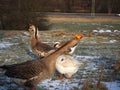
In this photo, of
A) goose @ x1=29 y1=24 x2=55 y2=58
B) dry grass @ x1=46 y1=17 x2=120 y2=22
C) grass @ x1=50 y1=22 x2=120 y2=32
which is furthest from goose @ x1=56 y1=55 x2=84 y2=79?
dry grass @ x1=46 y1=17 x2=120 y2=22

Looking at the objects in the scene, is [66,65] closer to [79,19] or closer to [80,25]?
[80,25]

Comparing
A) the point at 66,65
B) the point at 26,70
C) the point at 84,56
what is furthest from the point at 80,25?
the point at 26,70

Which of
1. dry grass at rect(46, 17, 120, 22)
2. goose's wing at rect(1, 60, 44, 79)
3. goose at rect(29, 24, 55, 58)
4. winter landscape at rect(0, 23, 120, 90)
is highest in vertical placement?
goose's wing at rect(1, 60, 44, 79)

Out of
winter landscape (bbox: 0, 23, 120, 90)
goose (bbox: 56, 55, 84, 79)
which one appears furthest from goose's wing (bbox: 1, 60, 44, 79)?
goose (bbox: 56, 55, 84, 79)

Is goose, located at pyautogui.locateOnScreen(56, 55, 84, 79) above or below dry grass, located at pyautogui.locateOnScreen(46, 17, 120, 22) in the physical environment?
above

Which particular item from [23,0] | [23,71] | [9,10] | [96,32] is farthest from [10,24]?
[23,71]

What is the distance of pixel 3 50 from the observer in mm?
11609

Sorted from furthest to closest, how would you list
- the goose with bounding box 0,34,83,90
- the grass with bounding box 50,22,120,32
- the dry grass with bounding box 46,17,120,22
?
the dry grass with bounding box 46,17,120,22 < the grass with bounding box 50,22,120,32 < the goose with bounding box 0,34,83,90

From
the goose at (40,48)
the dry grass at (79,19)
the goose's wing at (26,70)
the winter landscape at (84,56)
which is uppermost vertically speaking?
the goose's wing at (26,70)

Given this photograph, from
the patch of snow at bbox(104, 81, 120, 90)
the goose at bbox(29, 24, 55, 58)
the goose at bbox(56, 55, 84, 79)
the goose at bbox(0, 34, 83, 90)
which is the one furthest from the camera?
the goose at bbox(29, 24, 55, 58)

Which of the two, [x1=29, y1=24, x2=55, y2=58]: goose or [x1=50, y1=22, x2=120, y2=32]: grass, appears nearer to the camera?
[x1=29, y1=24, x2=55, y2=58]: goose

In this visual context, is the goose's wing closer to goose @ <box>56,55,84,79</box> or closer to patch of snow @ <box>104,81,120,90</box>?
goose @ <box>56,55,84,79</box>

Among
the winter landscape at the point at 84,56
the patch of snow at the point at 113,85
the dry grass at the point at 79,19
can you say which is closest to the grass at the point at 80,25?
the dry grass at the point at 79,19

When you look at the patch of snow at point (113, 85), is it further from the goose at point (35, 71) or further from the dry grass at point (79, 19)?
the dry grass at point (79, 19)
